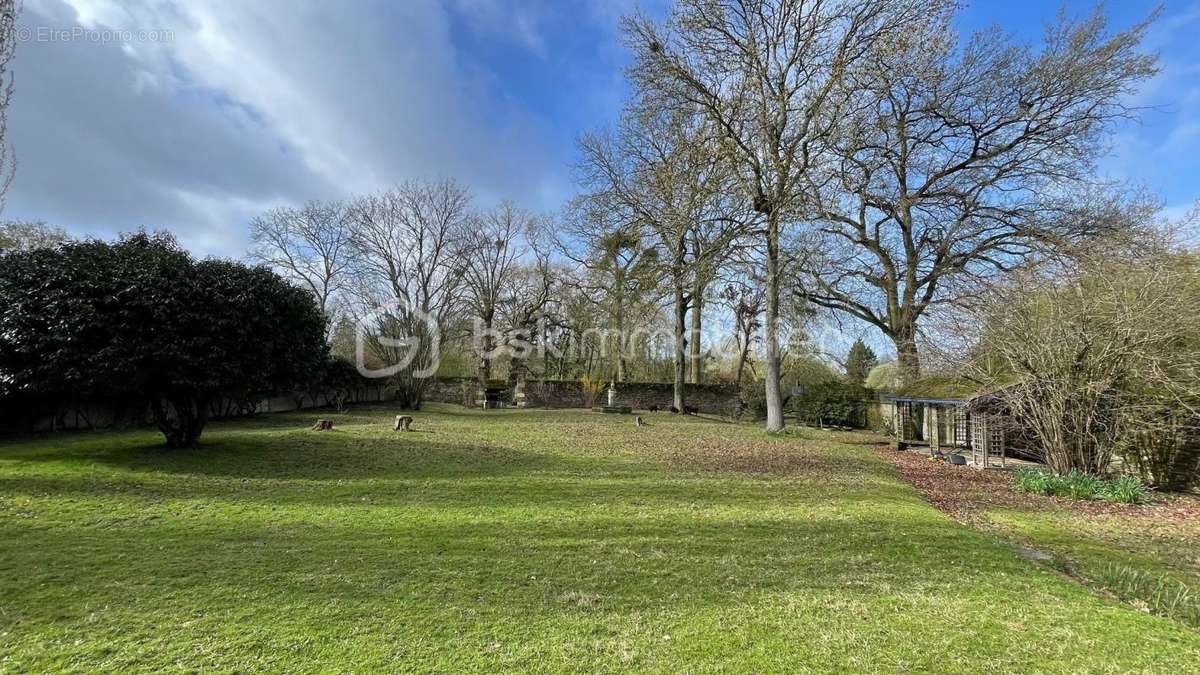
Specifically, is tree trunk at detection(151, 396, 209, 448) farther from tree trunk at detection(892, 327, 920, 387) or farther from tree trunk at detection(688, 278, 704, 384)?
tree trunk at detection(892, 327, 920, 387)

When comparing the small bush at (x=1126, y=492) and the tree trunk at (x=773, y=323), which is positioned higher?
the tree trunk at (x=773, y=323)

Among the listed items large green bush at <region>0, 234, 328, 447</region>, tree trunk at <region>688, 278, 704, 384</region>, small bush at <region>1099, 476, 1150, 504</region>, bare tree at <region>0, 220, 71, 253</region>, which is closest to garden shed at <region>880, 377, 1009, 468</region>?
small bush at <region>1099, 476, 1150, 504</region>

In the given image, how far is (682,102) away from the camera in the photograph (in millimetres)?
13781

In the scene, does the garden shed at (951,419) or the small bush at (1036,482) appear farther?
the garden shed at (951,419)

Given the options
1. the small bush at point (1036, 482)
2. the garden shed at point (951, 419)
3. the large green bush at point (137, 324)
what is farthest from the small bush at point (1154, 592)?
the large green bush at point (137, 324)

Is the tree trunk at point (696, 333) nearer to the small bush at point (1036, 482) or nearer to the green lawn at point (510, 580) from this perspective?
the small bush at point (1036, 482)

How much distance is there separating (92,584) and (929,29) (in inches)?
645

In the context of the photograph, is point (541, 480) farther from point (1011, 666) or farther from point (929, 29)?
point (929, 29)

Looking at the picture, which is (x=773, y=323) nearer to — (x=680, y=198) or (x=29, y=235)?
(x=680, y=198)

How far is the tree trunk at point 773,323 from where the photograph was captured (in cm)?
1390

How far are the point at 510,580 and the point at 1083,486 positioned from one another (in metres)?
9.63

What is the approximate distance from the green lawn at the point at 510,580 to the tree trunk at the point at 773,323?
707 cm

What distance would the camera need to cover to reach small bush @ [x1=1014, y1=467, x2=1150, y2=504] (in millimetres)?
7832

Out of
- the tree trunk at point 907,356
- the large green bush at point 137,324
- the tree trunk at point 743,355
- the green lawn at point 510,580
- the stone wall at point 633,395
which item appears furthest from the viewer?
the tree trunk at point 743,355
